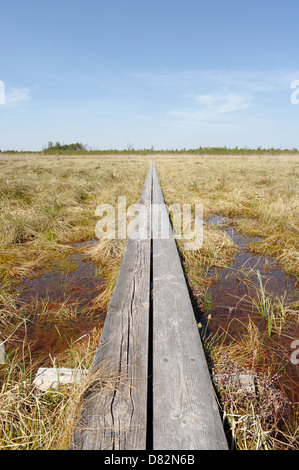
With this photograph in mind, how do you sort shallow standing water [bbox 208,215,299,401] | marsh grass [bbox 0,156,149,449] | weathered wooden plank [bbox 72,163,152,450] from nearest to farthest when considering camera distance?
weathered wooden plank [bbox 72,163,152,450] → marsh grass [bbox 0,156,149,449] → shallow standing water [bbox 208,215,299,401]

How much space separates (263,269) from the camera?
2959 millimetres

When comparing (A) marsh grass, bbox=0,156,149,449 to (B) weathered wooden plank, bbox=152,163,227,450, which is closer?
(B) weathered wooden plank, bbox=152,163,227,450

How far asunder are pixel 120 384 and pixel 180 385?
28cm

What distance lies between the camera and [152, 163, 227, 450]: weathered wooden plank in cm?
88

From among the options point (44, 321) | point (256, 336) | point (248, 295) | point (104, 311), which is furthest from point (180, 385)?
point (248, 295)

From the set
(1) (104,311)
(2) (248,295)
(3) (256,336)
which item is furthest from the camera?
(2) (248,295)

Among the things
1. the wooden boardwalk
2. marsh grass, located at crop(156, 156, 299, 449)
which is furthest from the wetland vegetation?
the wooden boardwalk

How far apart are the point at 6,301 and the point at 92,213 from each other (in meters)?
3.68

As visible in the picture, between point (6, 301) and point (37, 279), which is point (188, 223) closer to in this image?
point (37, 279)

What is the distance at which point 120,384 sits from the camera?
1.09 meters

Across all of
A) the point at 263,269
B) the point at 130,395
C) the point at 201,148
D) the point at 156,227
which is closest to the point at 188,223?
the point at 156,227

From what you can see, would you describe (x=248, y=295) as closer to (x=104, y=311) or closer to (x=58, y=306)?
(x=104, y=311)

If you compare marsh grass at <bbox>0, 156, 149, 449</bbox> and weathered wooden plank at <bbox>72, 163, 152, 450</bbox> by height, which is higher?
weathered wooden plank at <bbox>72, 163, 152, 450</bbox>

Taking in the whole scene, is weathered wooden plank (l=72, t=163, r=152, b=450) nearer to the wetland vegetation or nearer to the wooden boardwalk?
the wooden boardwalk
